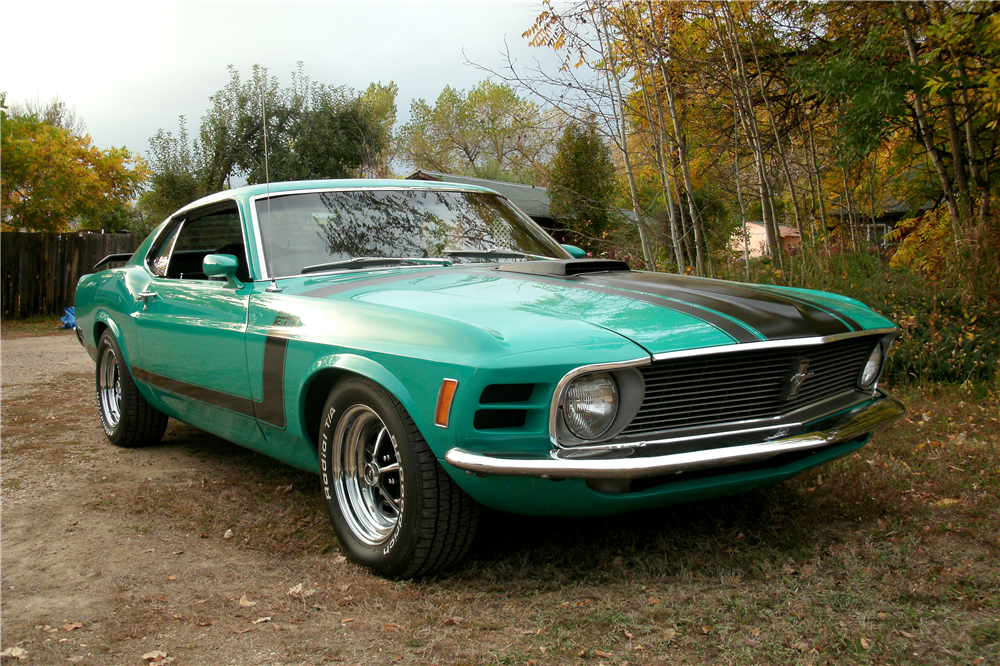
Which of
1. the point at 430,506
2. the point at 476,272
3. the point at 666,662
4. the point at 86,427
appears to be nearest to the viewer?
the point at 666,662

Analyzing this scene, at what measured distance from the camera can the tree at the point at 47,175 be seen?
23406 millimetres

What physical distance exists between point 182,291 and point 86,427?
2.21 m

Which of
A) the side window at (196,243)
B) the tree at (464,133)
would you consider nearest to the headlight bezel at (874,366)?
the side window at (196,243)

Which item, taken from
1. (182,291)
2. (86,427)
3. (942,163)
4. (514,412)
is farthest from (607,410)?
(942,163)

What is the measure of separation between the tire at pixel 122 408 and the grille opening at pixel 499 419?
324 cm

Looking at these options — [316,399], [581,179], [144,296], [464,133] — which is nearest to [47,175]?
[581,179]

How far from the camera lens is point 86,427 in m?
5.67

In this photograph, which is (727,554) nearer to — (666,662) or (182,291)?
(666,662)

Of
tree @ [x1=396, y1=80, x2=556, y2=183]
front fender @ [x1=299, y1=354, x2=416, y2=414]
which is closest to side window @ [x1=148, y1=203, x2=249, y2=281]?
front fender @ [x1=299, y1=354, x2=416, y2=414]

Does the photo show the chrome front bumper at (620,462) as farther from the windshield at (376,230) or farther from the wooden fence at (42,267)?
the wooden fence at (42,267)

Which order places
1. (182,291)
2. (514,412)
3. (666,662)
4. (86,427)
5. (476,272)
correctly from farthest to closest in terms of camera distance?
1. (86,427)
2. (182,291)
3. (476,272)
4. (514,412)
5. (666,662)

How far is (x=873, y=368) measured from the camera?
327 cm

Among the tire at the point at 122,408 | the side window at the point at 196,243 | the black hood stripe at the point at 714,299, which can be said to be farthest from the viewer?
the tire at the point at 122,408

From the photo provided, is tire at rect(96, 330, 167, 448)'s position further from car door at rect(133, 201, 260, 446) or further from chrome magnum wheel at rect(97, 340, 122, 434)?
car door at rect(133, 201, 260, 446)
